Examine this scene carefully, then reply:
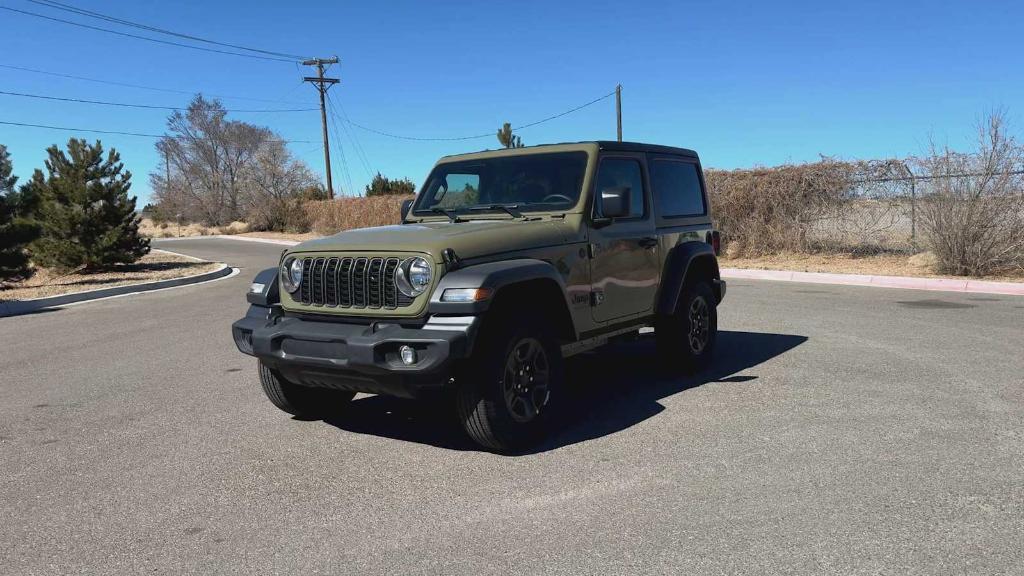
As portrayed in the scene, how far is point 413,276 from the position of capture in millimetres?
4422

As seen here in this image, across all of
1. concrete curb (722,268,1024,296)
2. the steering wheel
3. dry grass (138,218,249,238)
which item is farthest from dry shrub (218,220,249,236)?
the steering wheel

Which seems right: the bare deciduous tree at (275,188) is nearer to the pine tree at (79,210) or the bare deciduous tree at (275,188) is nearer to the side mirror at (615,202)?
the pine tree at (79,210)

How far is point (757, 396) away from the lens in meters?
5.88

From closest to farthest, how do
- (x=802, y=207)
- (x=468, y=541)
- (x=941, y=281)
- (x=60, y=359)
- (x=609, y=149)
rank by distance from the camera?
(x=468, y=541)
(x=609, y=149)
(x=60, y=359)
(x=941, y=281)
(x=802, y=207)

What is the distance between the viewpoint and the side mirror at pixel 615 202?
512 centimetres

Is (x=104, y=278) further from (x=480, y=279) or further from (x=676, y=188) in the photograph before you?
(x=480, y=279)

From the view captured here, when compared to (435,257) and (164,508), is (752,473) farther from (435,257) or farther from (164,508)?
(164,508)

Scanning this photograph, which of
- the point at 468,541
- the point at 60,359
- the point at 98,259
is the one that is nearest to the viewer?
the point at 468,541

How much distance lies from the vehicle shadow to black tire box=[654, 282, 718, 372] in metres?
0.15

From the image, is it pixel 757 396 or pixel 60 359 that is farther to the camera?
pixel 60 359

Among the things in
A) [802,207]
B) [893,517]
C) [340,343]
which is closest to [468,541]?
[340,343]

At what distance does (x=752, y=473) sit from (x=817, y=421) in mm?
1196

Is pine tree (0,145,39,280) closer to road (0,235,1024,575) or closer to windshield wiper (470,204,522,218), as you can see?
road (0,235,1024,575)

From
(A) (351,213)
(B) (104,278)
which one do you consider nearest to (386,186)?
(A) (351,213)
